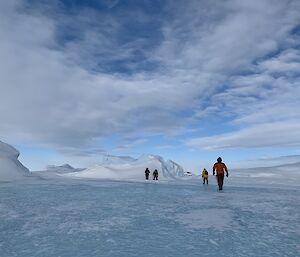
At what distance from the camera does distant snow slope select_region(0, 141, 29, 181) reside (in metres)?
26.8

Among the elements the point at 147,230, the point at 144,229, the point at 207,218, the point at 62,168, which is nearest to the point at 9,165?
the point at 207,218

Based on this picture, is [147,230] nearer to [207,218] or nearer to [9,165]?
[207,218]

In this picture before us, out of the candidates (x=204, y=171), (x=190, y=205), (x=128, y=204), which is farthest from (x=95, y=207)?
(x=204, y=171)

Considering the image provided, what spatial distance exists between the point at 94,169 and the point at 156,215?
5018 centimetres

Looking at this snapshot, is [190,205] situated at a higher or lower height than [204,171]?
lower

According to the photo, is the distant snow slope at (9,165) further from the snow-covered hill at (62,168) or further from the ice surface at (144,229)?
the snow-covered hill at (62,168)

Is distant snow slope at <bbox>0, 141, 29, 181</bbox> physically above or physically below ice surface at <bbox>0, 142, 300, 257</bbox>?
above

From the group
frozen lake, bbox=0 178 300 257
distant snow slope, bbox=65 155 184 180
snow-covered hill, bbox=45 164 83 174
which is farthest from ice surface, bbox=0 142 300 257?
snow-covered hill, bbox=45 164 83 174

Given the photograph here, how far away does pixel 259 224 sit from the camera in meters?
8.19

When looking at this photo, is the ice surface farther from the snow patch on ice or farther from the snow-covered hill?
the snow-covered hill

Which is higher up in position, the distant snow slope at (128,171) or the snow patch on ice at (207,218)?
the distant snow slope at (128,171)

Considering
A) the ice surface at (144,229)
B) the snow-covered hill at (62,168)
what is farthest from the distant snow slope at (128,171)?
the ice surface at (144,229)

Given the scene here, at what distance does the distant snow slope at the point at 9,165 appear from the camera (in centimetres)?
2682

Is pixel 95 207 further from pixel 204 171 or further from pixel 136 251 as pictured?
pixel 204 171
